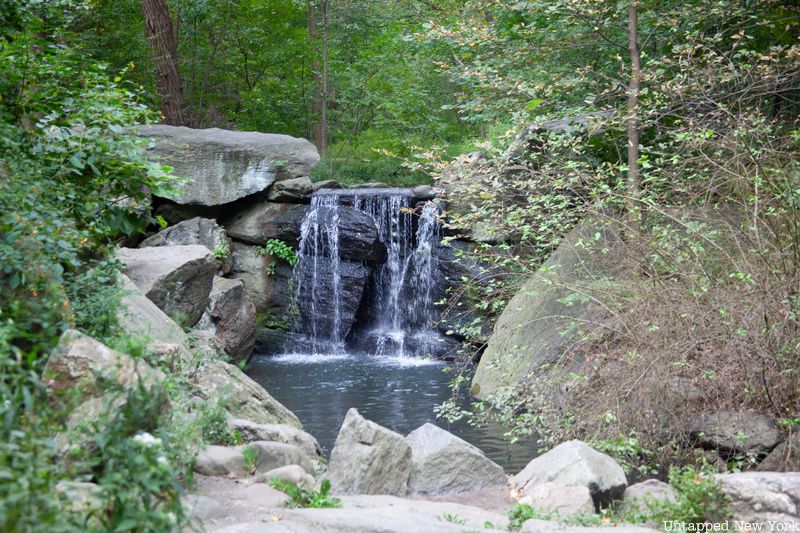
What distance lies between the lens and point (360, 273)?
1362 cm

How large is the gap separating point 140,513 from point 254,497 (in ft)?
5.28

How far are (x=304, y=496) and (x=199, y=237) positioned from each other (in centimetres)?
966

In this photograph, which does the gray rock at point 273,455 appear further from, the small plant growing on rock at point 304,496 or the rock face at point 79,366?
the rock face at point 79,366

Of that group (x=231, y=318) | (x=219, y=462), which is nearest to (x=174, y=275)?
(x=231, y=318)

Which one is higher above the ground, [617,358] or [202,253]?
[202,253]

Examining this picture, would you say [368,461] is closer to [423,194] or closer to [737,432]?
[737,432]

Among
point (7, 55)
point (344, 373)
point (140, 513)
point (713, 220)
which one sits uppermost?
point (7, 55)

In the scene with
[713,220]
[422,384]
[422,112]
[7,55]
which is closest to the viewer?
[7,55]

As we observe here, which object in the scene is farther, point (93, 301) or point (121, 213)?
point (121, 213)

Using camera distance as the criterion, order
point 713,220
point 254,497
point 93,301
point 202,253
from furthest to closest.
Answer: point 202,253
point 713,220
point 93,301
point 254,497

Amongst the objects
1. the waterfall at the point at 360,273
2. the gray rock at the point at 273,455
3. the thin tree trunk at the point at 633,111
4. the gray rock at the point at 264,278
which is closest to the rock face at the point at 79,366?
the gray rock at the point at 273,455

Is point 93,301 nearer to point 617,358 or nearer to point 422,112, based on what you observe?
point 617,358

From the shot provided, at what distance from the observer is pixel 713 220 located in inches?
262

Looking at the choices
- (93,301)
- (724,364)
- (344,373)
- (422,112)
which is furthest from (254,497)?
(422,112)
